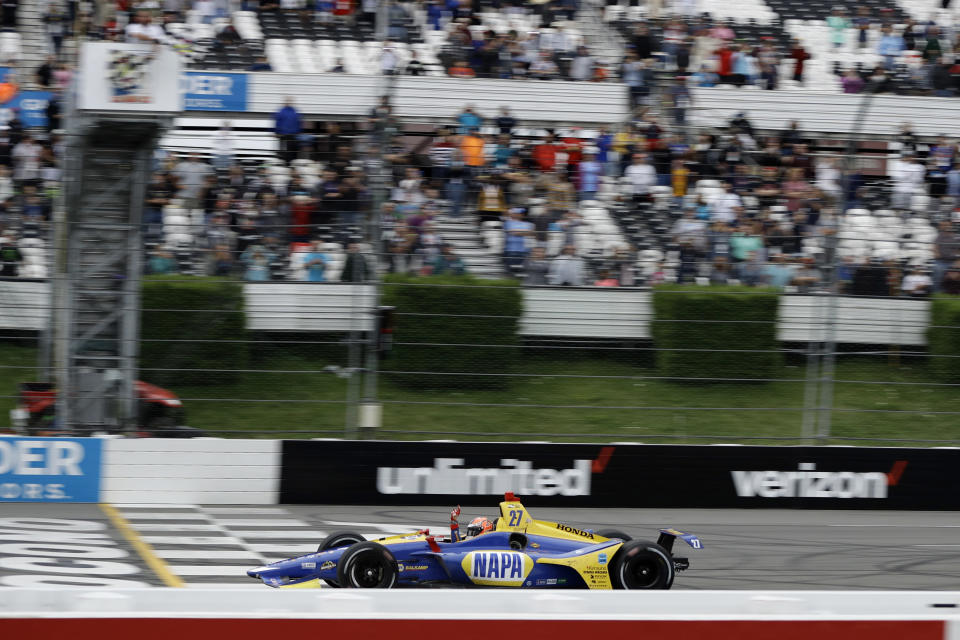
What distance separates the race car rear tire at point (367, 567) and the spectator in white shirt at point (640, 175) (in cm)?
684

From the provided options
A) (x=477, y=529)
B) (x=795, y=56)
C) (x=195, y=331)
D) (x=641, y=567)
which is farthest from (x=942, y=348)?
(x=795, y=56)

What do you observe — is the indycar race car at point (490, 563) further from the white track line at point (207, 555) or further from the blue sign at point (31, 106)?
the blue sign at point (31, 106)

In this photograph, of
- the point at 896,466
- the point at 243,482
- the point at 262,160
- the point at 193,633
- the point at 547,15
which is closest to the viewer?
the point at 193,633

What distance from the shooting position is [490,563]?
25.2ft

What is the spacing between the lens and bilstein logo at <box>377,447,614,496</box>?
39.0 feet

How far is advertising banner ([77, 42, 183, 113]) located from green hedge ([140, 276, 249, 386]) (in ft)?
6.18

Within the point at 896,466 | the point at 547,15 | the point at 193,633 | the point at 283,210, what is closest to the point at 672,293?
the point at 896,466

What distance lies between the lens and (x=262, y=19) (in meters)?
18.0

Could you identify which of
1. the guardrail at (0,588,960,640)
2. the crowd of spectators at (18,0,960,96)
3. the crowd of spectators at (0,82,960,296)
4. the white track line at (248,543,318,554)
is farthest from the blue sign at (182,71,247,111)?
the guardrail at (0,588,960,640)

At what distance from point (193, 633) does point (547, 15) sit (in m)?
16.6

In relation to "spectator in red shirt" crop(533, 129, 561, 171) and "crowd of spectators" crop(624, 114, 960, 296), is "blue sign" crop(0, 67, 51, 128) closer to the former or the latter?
"spectator in red shirt" crop(533, 129, 561, 171)

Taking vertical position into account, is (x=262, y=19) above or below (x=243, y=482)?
above

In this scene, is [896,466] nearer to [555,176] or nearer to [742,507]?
[742,507]

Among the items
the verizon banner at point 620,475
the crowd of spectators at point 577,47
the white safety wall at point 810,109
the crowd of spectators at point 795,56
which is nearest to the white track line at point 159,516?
the verizon banner at point 620,475
